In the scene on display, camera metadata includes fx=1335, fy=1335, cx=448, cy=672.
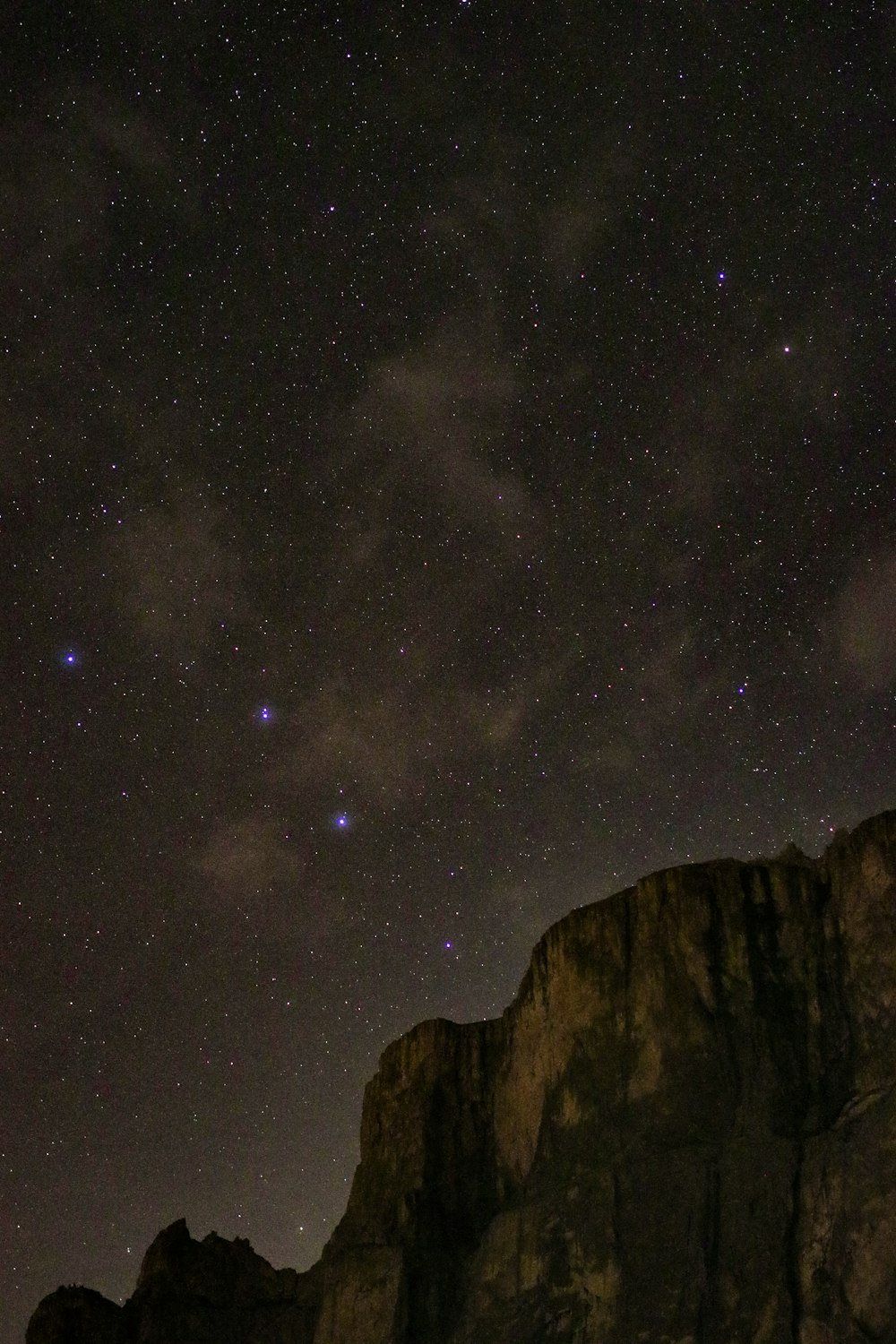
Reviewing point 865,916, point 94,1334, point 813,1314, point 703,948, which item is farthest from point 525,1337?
point 94,1334

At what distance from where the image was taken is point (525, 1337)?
54.3m

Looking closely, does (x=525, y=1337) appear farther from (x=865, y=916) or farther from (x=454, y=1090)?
Result: (x=865, y=916)

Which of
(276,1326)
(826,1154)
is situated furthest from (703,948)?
(276,1326)

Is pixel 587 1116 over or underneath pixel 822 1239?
over

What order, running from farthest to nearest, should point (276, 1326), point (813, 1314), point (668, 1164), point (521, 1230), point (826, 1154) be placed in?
point (276, 1326) < point (521, 1230) < point (668, 1164) < point (826, 1154) < point (813, 1314)

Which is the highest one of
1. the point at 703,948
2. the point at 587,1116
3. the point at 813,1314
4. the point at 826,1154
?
the point at 703,948

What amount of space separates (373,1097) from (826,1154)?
2809cm

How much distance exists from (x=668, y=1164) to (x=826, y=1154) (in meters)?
6.99

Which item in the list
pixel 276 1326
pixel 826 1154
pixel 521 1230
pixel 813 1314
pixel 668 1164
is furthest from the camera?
pixel 276 1326

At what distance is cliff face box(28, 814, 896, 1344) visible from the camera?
50.2 m

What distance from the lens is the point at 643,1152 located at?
56375 mm

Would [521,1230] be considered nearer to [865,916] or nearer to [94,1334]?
[865,916]

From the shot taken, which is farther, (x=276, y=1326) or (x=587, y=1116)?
(x=276, y=1326)

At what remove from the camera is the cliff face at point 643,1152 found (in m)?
50.2
